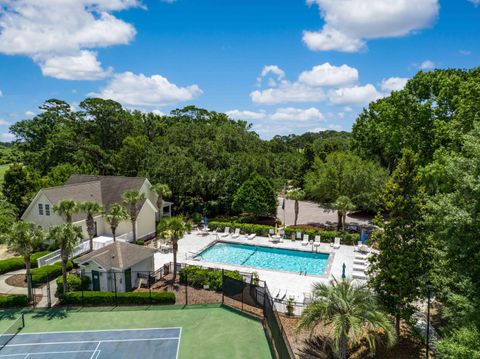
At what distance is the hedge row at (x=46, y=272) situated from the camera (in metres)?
22.9

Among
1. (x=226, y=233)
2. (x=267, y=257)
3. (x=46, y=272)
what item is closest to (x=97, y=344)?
(x=46, y=272)

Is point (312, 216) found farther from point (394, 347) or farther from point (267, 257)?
point (394, 347)

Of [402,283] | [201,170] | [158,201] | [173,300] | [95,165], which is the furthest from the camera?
[95,165]

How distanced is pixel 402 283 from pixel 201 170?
94.9 ft

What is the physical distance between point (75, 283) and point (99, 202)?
536 inches

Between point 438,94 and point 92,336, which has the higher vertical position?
point 438,94

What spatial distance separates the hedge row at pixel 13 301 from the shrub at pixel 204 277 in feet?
30.1

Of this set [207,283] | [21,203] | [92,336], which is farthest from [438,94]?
[21,203]

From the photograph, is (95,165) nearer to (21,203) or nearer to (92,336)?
(21,203)

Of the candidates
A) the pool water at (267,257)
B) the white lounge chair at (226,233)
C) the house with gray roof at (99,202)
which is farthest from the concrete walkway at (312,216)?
the house with gray roof at (99,202)

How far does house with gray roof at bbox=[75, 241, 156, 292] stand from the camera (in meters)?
22.0

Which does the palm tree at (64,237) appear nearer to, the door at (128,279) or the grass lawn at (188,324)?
the grass lawn at (188,324)

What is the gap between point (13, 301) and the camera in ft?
66.9

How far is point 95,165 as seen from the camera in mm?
51969
